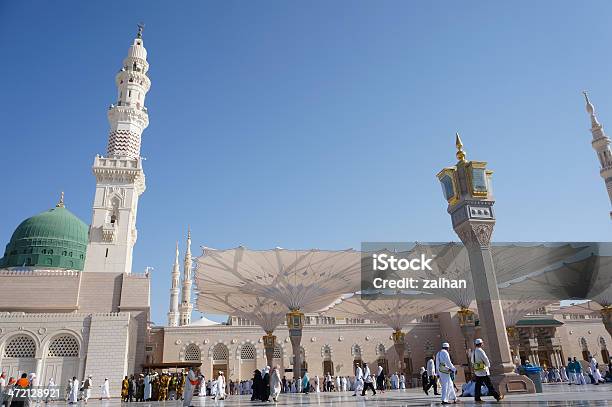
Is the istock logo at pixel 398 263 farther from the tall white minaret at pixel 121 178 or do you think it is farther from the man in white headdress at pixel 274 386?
the tall white minaret at pixel 121 178

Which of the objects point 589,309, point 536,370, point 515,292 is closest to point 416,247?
point 515,292

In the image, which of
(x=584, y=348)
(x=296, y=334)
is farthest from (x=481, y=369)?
(x=584, y=348)

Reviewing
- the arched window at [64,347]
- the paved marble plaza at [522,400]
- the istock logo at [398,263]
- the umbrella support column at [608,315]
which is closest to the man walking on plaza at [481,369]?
the paved marble plaza at [522,400]

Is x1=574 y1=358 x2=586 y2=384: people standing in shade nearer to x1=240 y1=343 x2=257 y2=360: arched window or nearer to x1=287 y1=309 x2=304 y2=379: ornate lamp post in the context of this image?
x1=287 y1=309 x2=304 y2=379: ornate lamp post

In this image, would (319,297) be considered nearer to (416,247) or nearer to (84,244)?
(416,247)

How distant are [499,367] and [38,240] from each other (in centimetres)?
3731

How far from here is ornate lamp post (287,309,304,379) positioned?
22.2 m

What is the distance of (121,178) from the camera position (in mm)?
35094

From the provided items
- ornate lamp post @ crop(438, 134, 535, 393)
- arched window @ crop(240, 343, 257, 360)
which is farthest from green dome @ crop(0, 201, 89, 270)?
ornate lamp post @ crop(438, 134, 535, 393)

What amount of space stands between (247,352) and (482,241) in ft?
101

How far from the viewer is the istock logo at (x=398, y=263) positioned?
889 inches

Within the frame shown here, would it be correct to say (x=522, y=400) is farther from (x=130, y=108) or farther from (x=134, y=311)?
(x=130, y=108)

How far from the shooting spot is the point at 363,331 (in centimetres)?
3953

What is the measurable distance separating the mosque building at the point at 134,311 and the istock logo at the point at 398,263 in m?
11.8
